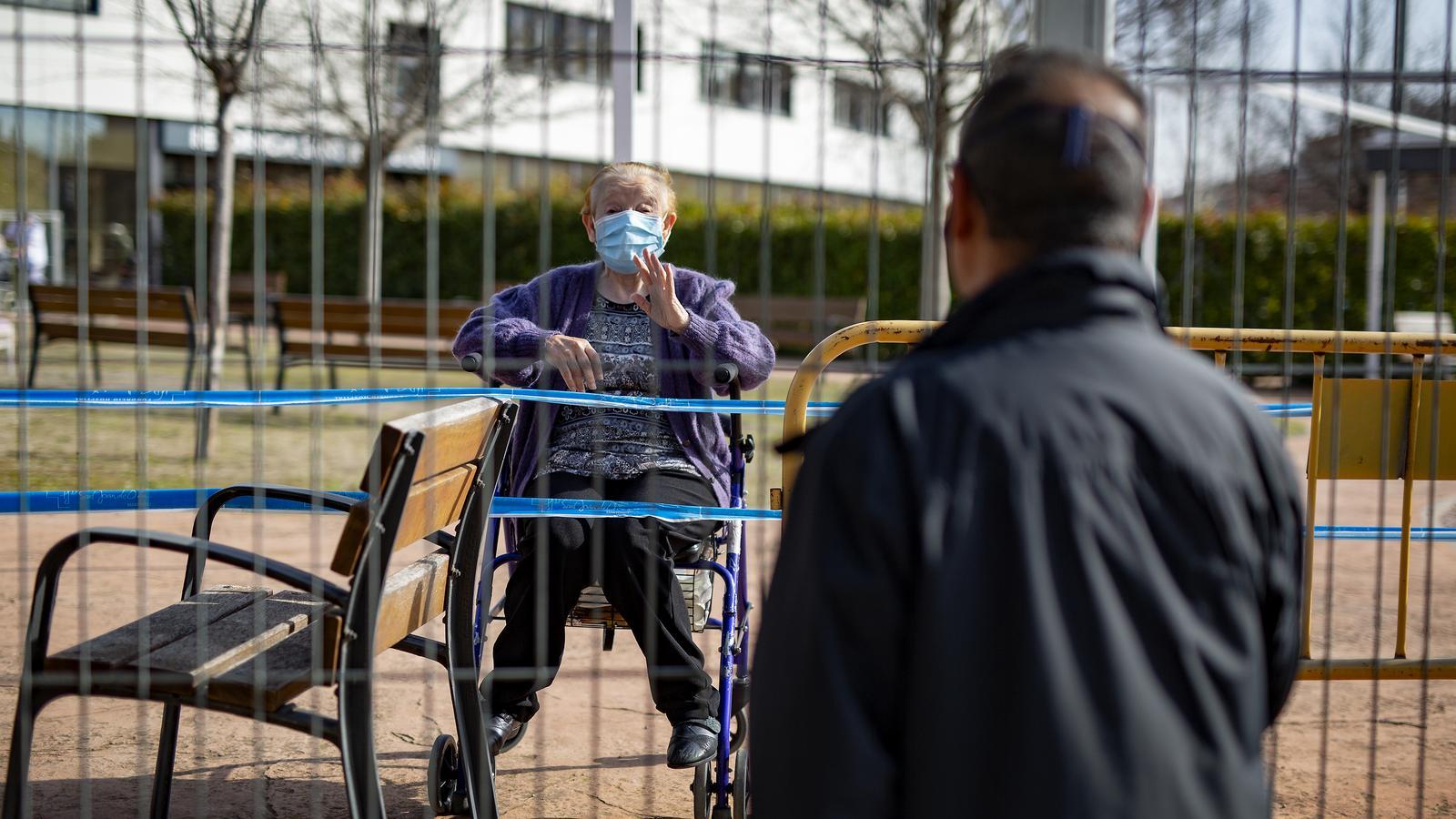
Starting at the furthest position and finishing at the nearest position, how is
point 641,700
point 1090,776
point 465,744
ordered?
point 641,700
point 465,744
point 1090,776

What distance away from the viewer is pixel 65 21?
25109mm

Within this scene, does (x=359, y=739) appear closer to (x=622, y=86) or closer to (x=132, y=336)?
(x=622, y=86)

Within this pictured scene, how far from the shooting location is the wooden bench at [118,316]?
9.62m

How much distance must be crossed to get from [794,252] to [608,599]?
1713 cm

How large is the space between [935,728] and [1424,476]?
281cm

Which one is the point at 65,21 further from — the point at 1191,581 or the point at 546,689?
the point at 1191,581

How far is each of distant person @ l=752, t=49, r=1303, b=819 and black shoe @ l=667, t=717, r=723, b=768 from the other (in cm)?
195

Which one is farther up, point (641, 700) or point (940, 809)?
point (940, 809)

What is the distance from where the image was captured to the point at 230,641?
264cm

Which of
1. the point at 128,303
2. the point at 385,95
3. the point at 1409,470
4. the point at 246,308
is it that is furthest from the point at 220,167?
the point at 1409,470

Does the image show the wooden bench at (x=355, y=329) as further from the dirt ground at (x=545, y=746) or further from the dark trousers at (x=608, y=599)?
the dark trousers at (x=608, y=599)

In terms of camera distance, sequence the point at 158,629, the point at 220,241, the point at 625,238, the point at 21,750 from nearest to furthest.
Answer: the point at 21,750 → the point at 158,629 → the point at 625,238 → the point at 220,241

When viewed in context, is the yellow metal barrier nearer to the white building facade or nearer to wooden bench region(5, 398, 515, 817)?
wooden bench region(5, 398, 515, 817)

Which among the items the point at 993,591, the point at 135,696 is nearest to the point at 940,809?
the point at 993,591
